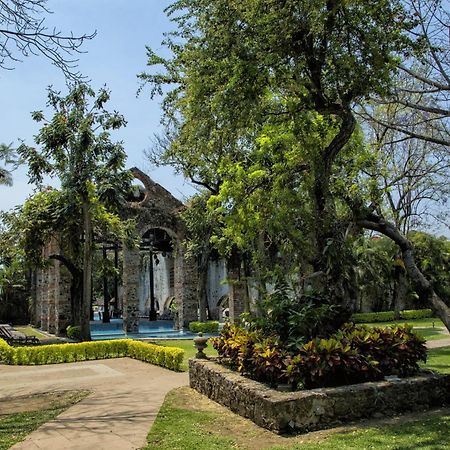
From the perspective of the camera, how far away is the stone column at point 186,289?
1022 inches

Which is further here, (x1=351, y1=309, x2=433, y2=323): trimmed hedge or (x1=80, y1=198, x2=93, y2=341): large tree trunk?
(x1=351, y1=309, x2=433, y2=323): trimmed hedge

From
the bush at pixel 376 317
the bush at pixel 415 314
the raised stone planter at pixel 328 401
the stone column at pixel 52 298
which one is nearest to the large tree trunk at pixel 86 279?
the stone column at pixel 52 298

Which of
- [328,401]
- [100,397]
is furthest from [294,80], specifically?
[100,397]

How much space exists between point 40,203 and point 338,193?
47.5ft

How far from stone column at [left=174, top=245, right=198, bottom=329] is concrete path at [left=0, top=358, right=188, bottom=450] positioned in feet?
34.2

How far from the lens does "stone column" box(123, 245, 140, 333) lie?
2405 centimetres

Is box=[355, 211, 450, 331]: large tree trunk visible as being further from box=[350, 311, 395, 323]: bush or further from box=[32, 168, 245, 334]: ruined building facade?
box=[350, 311, 395, 323]: bush

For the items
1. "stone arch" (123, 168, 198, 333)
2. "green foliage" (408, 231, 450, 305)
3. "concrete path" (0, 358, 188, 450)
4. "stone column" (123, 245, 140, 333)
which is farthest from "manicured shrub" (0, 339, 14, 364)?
"green foliage" (408, 231, 450, 305)

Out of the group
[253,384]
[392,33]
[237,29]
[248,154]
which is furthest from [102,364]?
[392,33]

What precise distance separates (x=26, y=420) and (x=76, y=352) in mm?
8426

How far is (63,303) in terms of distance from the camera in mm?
24719

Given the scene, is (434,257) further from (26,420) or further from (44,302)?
(26,420)

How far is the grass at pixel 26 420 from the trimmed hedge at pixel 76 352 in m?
4.96

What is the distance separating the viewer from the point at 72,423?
7438 mm
